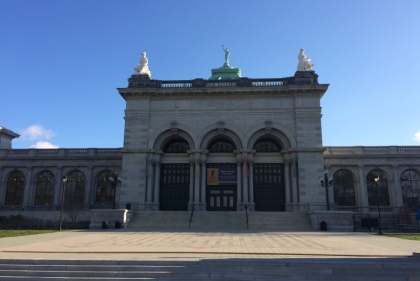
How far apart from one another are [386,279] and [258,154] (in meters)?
28.1

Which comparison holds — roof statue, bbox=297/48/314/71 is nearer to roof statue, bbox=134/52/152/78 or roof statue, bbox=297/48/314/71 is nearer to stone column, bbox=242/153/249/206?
stone column, bbox=242/153/249/206

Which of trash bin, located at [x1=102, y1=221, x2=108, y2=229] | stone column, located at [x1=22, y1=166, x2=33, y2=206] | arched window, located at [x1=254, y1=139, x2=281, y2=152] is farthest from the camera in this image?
stone column, located at [x1=22, y1=166, x2=33, y2=206]

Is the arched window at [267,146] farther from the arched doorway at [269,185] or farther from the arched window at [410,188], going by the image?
the arched window at [410,188]

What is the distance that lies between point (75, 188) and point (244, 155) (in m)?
22.7

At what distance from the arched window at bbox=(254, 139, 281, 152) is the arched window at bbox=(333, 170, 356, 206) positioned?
8272 millimetres

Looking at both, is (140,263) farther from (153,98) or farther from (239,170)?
(153,98)

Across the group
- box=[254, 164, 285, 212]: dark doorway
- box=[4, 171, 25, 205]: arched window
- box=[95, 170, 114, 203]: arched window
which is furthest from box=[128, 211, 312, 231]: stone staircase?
box=[4, 171, 25, 205]: arched window

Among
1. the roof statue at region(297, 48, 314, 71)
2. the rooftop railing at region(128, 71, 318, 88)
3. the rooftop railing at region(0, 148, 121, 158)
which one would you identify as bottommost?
the rooftop railing at region(0, 148, 121, 158)

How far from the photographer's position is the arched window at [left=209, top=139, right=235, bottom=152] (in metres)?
39.2

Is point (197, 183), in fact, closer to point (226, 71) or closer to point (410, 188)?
point (226, 71)

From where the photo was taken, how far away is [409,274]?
10.2 m

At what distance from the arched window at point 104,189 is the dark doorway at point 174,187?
28.3ft

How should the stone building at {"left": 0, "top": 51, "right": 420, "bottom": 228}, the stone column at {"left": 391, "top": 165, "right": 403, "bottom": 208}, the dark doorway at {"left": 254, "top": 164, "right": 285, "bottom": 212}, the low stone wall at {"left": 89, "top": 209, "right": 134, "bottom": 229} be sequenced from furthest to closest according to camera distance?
the stone column at {"left": 391, "top": 165, "right": 403, "bottom": 208} → the dark doorway at {"left": 254, "top": 164, "right": 285, "bottom": 212} → the stone building at {"left": 0, "top": 51, "right": 420, "bottom": 228} → the low stone wall at {"left": 89, "top": 209, "right": 134, "bottom": 229}

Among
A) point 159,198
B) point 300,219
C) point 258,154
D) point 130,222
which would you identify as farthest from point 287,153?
point 130,222
